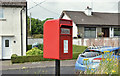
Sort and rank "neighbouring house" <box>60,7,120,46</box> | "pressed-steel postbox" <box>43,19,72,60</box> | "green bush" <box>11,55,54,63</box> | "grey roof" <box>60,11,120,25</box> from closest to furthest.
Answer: "pressed-steel postbox" <box>43,19,72,60</box> < "green bush" <box>11,55,54,63</box> < "neighbouring house" <box>60,7,120,46</box> < "grey roof" <box>60,11,120,25</box>

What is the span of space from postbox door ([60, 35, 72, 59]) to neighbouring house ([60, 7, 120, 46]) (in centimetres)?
2489

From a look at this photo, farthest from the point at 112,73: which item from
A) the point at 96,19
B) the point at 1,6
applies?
the point at 96,19

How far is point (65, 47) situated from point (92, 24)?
27175 mm

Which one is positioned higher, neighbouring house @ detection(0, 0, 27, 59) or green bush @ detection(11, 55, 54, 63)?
neighbouring house @ detection(0, 0, 27, 59)

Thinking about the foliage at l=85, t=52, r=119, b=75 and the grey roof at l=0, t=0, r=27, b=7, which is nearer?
the foliage at l=85, t=52, r=119, b=75

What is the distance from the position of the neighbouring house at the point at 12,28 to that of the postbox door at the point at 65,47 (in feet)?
41.9

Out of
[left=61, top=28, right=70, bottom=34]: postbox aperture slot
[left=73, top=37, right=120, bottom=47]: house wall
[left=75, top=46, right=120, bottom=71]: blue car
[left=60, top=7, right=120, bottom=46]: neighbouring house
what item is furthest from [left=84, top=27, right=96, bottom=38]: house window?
[left=61, top=28, right=70, bottom=34]: postbox aperture slot

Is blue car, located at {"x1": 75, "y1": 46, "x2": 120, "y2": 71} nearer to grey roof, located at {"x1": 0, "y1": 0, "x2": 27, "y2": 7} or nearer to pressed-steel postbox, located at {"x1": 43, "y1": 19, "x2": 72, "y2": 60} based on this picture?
pressed-steel postbox, located at {"x1": 43, "y1": 19, "x2": 72, "y2": 60}

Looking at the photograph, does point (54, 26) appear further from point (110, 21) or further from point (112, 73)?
point (110, 21)

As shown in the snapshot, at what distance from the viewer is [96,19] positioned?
110ft

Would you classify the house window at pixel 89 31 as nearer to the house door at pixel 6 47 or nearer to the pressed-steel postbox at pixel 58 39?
the house door at pixel 6 47

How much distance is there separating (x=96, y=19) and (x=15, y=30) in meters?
19.4

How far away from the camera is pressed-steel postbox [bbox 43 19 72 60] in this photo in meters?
4.73

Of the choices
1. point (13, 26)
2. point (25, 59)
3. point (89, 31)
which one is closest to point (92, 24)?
point (89, 31)
